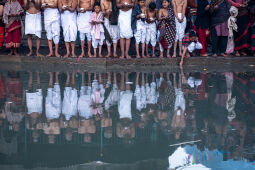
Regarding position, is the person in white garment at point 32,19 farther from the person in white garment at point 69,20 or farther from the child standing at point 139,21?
the child standing at point 139,21

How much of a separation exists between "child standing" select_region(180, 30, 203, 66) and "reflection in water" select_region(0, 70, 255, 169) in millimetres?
2318

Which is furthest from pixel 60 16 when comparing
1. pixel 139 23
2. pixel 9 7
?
pixel 139 23

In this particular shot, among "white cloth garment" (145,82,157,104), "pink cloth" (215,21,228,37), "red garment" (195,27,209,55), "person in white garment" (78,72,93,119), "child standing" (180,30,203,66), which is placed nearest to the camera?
"person in white garment" (78,72,93,119)

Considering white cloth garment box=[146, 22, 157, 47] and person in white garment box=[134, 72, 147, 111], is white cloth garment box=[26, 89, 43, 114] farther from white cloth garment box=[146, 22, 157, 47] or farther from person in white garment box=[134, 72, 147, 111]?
white cloth garment box=[146, 22, 157, 47]

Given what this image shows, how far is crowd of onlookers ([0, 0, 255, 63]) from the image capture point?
37.2 feet

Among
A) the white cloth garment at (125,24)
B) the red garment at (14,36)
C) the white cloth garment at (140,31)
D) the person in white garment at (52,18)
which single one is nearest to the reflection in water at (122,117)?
the white cloth garment at (125,24)

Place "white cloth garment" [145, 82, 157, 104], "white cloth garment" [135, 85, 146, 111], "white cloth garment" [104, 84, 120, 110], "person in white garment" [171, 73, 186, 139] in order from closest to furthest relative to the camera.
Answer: "person in white garment" [171, 73, 186, 139]
"white cloth garment" [135, 85, 146, 111]
"white cloth garment" [104, 84, 120, 110]
"white cloth garment" [145, 82, 157, 104]

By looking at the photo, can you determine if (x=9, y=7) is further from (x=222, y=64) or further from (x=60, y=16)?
(x=222, y=64)

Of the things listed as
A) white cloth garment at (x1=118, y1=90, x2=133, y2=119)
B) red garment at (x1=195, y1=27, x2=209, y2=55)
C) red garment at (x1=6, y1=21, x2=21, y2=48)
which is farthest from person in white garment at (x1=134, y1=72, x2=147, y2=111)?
red garment at (x1=6, y1=21, x2=21, y2=48)

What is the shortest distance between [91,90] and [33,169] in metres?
3.82

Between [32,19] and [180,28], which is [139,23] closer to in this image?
[180,28]

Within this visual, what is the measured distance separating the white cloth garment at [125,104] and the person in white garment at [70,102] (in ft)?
2.07

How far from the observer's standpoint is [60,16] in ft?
38.2

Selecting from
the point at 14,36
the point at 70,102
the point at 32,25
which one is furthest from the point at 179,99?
the point at 14,36
